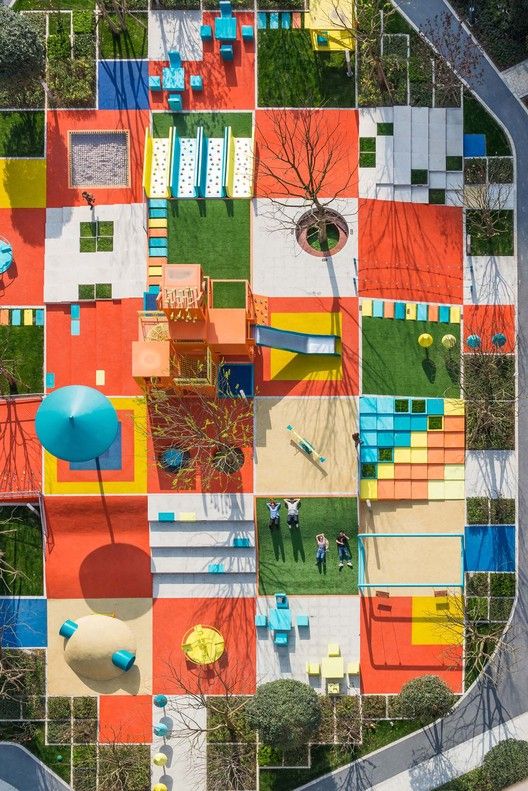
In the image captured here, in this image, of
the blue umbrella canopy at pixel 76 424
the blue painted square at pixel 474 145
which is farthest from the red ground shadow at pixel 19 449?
the blue painted square at pixel 474 145

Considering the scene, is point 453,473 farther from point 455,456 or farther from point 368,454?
point 368,454

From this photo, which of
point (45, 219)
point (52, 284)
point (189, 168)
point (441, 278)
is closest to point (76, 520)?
point (52, 284)

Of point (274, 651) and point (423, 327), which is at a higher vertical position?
point (423, 327)

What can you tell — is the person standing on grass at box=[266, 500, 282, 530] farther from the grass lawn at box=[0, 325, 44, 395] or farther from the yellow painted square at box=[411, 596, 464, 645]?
the grass lawn at box=[0, 325, 44, 395]

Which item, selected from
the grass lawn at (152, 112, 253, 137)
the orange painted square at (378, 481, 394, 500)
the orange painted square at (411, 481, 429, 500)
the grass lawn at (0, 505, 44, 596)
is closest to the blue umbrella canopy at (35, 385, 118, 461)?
the grass lawn at (0, 505, 44, 596)

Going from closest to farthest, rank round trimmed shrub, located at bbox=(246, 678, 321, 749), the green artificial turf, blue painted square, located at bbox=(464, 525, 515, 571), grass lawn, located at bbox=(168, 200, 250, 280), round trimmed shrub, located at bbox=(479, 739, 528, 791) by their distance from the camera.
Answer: round trimmed shrub, located at bbox=(246, 678, 321, 749), round trimmed shrub, located at bbox=(479, 739, 528, 791), blue painted square, located at bbox=(464, 525, 515, 571), grass lawn, located at bbox=(168, 200, 250, 280), the green artificial turf

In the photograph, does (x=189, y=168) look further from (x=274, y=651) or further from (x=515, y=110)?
(x=274, y=651)
